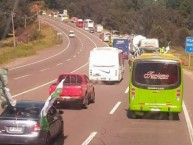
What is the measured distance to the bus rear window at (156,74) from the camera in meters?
19.7

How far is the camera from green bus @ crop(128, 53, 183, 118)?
19500mm

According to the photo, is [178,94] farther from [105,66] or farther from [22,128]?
[105,66]

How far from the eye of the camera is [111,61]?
3672 centimetres

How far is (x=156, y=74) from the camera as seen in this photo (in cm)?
1991

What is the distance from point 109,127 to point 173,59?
15.1 ft

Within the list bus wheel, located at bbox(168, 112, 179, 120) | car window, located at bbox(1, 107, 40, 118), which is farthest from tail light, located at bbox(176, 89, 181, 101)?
car window, located at bbox(1, 107, 40, 118)

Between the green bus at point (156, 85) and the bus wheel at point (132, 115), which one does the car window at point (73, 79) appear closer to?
the bus wheel at point (132, 115)

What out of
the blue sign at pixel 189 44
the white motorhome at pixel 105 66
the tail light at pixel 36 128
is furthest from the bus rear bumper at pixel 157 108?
the blue sign at pixel 189 44

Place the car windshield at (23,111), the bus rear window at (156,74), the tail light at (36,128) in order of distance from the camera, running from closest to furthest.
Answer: the tail light at (36,128)
the car windshield at (23,111)
the bus rear window at (156,74)

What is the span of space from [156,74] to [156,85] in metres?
0.49

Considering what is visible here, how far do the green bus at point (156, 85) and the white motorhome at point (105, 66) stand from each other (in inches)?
640

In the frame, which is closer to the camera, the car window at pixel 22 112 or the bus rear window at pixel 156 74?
the car window at pixel 22 112

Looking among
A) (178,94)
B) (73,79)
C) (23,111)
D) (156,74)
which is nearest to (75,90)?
(73,79)

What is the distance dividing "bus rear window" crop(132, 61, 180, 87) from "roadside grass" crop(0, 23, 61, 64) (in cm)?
3890
